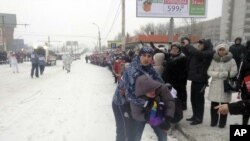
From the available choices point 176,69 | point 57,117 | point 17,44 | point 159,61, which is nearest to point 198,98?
point 176,69

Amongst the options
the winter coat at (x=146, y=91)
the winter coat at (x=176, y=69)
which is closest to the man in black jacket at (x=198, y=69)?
the winter coat at (x=176, y=69)

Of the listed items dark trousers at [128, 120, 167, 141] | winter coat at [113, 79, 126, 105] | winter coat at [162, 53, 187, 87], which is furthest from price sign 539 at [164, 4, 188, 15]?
dark trousers at [128, 120, 167, 141]

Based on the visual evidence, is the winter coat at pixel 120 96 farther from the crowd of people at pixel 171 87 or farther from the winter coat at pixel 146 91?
the winter coat at pixel 146 91

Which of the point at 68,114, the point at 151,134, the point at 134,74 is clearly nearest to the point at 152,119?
the point at 134,74

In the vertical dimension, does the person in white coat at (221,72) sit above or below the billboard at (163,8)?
below

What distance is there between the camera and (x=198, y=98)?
6344mm

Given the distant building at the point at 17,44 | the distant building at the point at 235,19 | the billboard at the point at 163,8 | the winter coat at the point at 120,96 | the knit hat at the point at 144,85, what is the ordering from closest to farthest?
the knit hat at the point at 144,85 → the winter coat at the point at 120,96 → the billboard at the point at 163,8 → the distant building at the point at 235,19 → the distant building at the point at 17,44

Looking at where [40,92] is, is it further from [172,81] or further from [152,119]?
[152,119]

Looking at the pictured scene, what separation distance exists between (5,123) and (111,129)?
2.43 meters

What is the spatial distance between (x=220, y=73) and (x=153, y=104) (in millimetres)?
2566

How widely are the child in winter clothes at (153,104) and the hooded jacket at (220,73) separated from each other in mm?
2437

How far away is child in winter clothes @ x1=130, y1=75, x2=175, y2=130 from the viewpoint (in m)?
3.63

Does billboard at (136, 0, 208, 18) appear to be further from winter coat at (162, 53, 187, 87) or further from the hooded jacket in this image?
the hooded jacket

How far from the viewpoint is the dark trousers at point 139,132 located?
3.92 m
